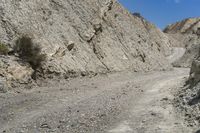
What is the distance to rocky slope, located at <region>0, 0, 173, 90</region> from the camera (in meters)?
23.9

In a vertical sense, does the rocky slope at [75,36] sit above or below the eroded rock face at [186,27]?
below

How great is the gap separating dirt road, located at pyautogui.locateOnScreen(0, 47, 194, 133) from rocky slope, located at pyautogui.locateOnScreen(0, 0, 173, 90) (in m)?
3.06

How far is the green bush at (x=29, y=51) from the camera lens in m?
22.6

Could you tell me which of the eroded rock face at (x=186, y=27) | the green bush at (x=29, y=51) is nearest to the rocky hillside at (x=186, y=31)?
the eroded rock face at (x=186, y=27)

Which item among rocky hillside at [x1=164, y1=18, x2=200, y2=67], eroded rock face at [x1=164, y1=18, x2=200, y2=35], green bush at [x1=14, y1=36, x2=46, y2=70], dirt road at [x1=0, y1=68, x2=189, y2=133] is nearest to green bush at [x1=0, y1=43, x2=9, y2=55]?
green bush at [x1=14, y1=36, x2=46, y2=70]

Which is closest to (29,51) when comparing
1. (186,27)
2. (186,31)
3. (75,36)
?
(75,36)

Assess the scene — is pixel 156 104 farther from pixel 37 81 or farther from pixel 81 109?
pixel 37 81

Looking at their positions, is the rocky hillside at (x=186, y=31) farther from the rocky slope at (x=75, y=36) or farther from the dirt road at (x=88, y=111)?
the dirt road at (x=88, y=111)

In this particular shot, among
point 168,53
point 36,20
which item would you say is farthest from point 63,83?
point 168,53

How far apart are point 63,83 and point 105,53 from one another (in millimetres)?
10164

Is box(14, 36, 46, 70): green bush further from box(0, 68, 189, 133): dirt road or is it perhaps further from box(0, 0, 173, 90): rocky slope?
box(0, 68, 189, 133): dirt road

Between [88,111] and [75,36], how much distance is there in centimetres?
1553

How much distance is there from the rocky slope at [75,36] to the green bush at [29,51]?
441mm

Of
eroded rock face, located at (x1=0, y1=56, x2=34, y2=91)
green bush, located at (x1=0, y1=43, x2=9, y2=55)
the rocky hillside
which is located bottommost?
eroded rock face, located at (x1=0, y1=56, x2=34, y2=91)
